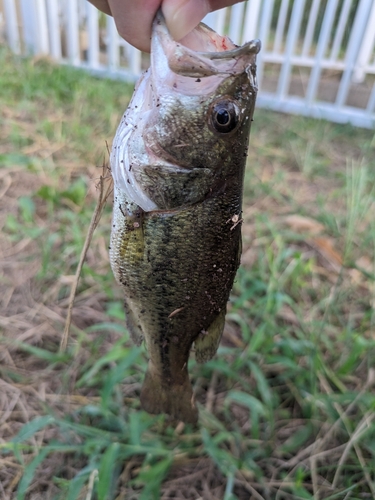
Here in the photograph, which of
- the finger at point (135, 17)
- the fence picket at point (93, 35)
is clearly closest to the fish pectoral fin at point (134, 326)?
the finger at point (135, 17)

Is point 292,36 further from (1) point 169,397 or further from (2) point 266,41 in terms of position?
(1) point 169,397

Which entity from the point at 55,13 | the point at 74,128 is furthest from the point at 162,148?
the point at 55,13

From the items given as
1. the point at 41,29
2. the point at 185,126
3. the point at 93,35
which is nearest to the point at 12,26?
the point at 41,29

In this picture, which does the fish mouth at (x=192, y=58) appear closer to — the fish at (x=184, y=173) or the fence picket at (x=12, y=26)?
the fish at (x=184, y=173)

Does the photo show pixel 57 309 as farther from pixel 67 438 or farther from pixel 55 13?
pixel 55 13

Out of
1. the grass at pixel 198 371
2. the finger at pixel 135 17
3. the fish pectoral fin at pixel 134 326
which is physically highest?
the finger at pixel 135 17

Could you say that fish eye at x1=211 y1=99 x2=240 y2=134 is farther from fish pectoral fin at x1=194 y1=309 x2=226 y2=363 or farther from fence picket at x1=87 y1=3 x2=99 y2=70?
fence picket at x1=87 y1=3 x2=99 y2=70
